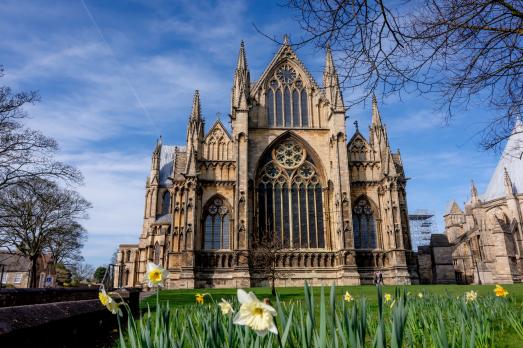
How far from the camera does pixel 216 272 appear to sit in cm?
2531

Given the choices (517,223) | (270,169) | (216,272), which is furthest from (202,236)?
(517,223)

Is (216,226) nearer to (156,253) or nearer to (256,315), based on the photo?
(156,253)

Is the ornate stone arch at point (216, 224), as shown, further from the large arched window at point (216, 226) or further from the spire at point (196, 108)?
the spire at point (196, 108)

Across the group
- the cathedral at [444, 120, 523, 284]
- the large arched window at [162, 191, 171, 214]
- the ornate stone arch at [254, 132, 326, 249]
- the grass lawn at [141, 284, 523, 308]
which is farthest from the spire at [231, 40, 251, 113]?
the cathedral at [444, 120, 523, 284]

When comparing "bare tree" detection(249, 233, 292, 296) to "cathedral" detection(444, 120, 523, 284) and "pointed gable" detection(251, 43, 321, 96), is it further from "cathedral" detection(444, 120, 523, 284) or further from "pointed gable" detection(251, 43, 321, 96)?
"cathedral" detection(444, 120, 523, 284)

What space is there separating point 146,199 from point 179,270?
64.4 ft

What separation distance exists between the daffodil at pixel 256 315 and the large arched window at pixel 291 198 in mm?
24611

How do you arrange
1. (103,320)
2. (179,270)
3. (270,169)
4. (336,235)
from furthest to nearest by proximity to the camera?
1. (270,169)
2. (336,235)
3. (179,270)
4. (103,320)

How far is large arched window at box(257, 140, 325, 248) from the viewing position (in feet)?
89.1

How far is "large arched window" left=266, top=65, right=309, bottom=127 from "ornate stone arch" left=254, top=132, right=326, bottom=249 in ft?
4.69

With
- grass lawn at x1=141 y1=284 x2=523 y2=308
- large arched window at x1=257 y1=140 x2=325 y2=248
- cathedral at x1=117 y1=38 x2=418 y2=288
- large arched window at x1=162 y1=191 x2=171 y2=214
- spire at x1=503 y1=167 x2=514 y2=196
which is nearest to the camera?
grass lawn at x1=141 y1=284 x2=523 y2=308

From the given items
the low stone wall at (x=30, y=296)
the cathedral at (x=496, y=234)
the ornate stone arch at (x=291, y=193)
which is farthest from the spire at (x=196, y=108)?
the cathedral at (x=496, y=234)

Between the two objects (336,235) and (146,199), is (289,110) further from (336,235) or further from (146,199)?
(146,199)

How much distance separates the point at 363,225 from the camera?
2819cm
